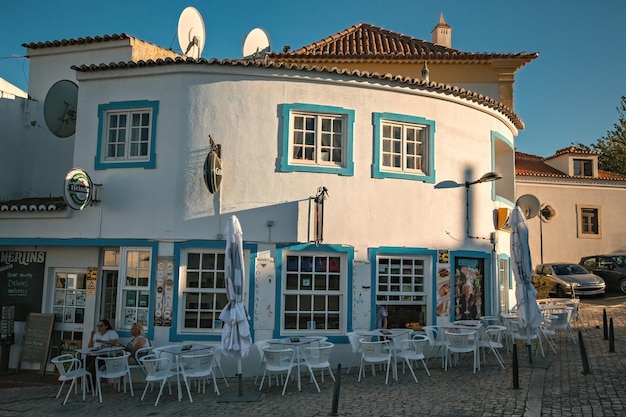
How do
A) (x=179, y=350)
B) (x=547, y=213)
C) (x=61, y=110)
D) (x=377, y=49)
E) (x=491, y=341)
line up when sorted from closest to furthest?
(x=179, y=350) < (x=491, y=341) < (x=61, y=110) < (x=377, y=49) < (x=547, y=213)

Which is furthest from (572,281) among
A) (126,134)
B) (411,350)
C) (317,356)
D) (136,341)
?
(126,134)

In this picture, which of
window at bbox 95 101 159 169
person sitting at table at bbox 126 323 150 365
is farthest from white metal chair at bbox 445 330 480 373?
window at bbox 95 101 159 169

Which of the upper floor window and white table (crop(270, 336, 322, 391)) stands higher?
the upper floor window

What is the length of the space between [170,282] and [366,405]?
4822 mm

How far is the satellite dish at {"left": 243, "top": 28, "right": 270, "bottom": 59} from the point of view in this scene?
53.8ft

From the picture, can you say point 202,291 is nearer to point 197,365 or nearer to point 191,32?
point 197,365

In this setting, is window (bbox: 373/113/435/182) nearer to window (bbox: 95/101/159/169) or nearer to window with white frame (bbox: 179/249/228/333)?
window with white frame (bbox: 179/249/228/333)

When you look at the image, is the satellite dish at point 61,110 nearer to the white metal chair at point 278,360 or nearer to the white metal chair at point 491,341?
the white metal chair at point 278,360

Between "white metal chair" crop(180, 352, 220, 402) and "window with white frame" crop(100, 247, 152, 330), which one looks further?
"window with white frame" crop(100, 247, 152, 330)

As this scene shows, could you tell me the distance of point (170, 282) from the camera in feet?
37.8

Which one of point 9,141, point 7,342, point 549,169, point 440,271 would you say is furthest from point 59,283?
point 549,169

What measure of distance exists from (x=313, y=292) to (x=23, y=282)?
22.3ft

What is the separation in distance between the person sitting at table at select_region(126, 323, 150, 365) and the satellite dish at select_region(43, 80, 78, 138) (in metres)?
5.36

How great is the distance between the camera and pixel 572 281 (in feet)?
77.4
